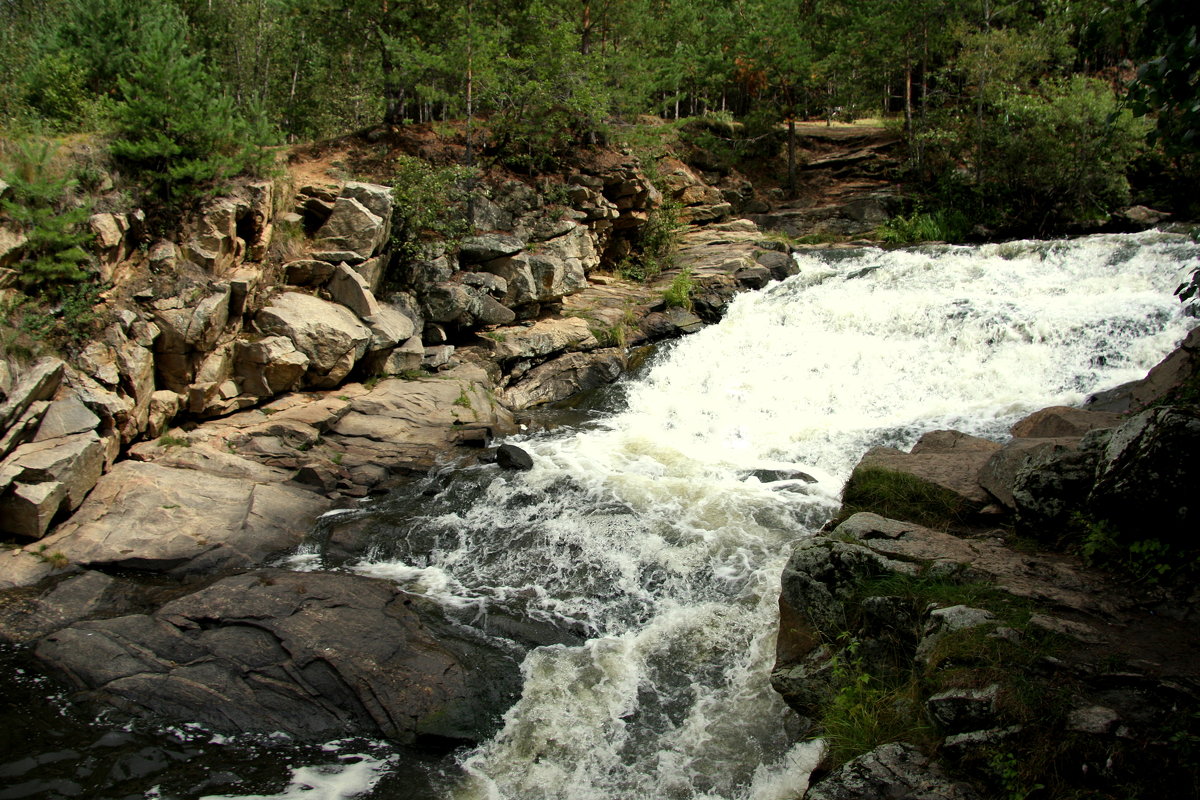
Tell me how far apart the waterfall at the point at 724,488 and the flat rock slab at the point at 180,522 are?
54.2 inches

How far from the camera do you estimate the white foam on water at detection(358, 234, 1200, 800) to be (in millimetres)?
5727

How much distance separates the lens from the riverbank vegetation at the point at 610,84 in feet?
38.7

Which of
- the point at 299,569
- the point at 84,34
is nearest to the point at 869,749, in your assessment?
the point at 299,569

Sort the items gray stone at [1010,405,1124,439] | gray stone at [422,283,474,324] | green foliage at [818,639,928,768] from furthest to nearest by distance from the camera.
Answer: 1. gray stone at [422,283,474,324]
2. gray stone at [1010,405,1124,439]
3. green foliage at [818,639,928,768]

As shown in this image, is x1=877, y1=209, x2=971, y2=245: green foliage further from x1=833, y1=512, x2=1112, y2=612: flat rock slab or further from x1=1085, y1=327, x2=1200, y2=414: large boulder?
x1=833, y1=512, x2=1112, y2=612: flat rock slab

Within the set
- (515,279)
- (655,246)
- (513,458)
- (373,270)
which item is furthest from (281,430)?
(655,246)

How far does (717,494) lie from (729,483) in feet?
1.60

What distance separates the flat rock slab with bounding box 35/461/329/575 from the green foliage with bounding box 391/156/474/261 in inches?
292

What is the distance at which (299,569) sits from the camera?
327 inches

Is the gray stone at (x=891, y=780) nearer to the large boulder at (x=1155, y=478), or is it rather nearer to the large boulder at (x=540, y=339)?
the large boulder at (x=1155, y=478)

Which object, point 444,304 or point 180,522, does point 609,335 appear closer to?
point 444,304

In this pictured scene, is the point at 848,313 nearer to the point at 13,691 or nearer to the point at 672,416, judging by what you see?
the point at 672,416

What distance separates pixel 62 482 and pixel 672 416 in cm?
944

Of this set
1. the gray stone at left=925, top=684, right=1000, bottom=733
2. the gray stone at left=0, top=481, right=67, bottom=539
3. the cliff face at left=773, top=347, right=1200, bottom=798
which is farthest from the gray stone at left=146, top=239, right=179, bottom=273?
the gray stone at left=925, top=684, right=1000, bottom=733
